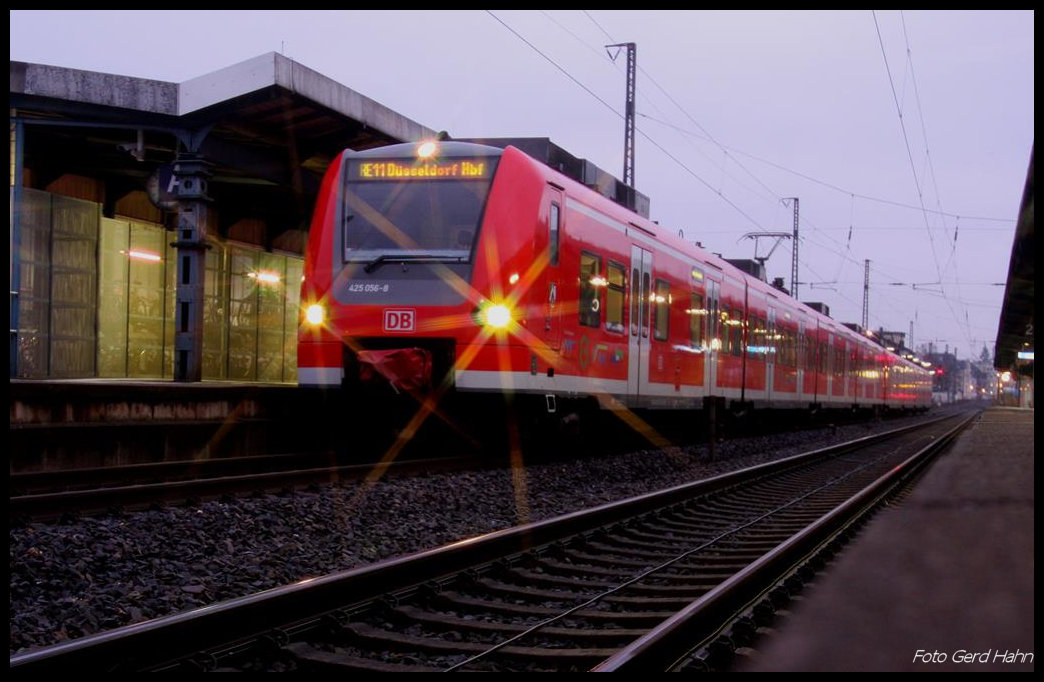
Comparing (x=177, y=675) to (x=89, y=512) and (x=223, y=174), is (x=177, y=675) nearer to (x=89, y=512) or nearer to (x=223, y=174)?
(x=89, y=512)

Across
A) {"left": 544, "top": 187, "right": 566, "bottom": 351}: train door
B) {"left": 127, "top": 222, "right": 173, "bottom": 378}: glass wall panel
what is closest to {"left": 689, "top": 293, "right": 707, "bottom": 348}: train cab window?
{"left": 544, "top": 187, "right": 566, "bottom": 351}: train door

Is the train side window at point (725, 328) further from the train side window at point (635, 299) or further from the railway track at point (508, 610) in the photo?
the railway track at point (508, 610)

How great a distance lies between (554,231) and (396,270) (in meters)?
1.79

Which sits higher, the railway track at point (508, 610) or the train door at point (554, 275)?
the train door at point (554, 275)

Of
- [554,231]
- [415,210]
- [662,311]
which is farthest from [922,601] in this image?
[662,311]

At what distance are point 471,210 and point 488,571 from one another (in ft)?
19.2

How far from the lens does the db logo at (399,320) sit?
1093 cm

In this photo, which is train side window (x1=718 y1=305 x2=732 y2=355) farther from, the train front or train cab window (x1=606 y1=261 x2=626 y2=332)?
the train front

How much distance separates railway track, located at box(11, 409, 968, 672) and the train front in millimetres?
3346

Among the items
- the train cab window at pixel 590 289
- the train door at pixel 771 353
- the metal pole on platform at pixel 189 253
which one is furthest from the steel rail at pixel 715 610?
the train door at pixel 771 353

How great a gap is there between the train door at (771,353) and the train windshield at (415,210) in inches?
500

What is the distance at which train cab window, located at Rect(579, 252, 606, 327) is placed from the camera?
1227 centimetres

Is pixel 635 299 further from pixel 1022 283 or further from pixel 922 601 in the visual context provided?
pixel 1022 283

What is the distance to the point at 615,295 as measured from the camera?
13297 mm
